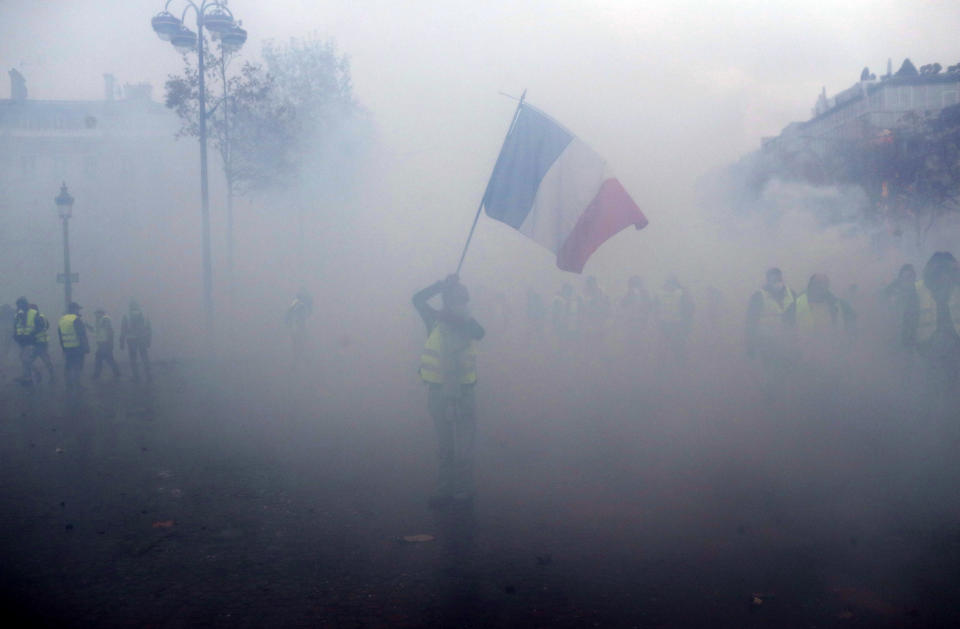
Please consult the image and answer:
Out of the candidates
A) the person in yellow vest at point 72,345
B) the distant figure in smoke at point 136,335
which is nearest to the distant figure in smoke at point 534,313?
the distant figure in smoke at point 136,335

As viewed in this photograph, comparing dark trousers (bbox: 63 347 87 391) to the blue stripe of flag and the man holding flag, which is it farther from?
the blue stripe of flag

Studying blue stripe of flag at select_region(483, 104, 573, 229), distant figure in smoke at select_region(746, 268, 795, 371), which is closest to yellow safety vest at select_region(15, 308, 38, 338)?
blue stripe of flag at select_region(483, 104, 573, 229)

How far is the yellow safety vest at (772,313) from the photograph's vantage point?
8.36 m

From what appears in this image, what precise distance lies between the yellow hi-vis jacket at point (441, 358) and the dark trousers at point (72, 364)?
306 inches

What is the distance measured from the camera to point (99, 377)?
14891 millimetres

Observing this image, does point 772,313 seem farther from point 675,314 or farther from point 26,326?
point 26,326

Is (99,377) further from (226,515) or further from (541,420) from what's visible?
(226,515)

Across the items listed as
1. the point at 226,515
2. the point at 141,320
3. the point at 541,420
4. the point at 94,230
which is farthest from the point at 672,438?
the point at 94,230

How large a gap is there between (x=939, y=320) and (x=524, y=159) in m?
4.24

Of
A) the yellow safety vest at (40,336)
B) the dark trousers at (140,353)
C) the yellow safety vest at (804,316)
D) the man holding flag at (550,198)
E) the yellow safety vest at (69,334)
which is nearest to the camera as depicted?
the man holding flag at (550,198)

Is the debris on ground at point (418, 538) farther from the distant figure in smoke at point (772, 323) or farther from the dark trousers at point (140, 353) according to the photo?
the dark trousers at point (140, 353)

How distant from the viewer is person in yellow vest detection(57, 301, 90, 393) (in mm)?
11555

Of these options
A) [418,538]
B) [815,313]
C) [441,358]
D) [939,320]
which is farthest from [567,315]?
[418,538]

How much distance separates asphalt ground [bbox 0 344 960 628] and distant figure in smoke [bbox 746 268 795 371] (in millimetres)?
628
